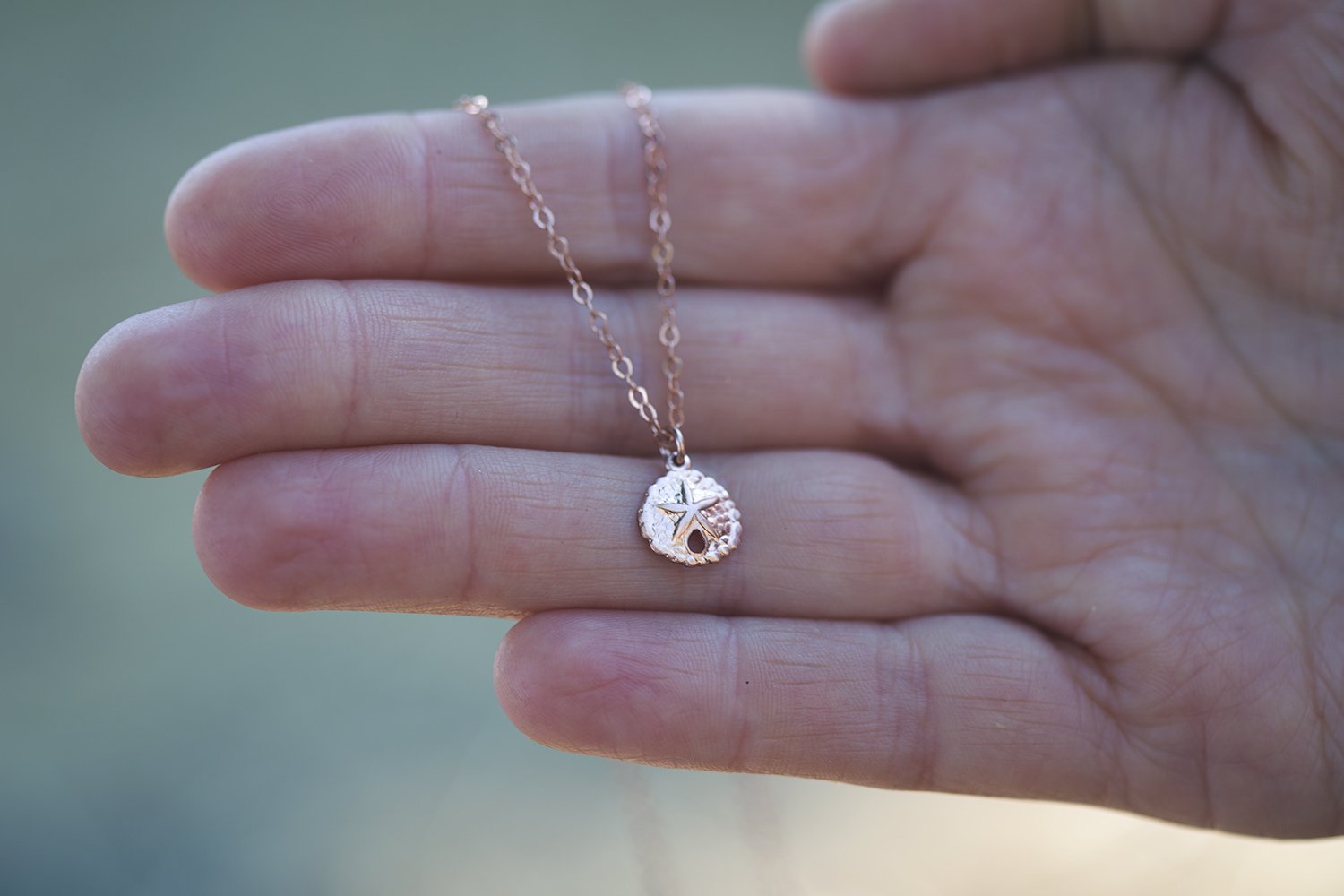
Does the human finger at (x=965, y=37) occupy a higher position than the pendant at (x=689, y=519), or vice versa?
the human finger at (x=965, y=37)

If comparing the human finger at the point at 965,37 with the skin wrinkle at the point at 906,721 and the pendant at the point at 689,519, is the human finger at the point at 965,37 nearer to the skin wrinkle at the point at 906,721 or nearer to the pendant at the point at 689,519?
the pendant at the point at 689,519

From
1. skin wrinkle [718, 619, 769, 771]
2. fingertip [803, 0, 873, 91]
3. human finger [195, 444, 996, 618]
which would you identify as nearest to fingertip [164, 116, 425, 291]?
human finger [195, 444, 996, 618]

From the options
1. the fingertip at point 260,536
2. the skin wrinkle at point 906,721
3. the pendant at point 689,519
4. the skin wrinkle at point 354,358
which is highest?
the skin wrinkle at point 354,358

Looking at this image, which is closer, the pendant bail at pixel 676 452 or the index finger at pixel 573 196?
the index finger at pixel 573 196

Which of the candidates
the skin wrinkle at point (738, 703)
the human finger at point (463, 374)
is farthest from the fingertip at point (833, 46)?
the skin wrinkle at point (738, 703)

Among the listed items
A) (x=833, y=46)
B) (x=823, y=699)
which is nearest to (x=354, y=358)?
(x=823, y=699)

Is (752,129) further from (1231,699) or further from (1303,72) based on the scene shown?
(1231,699)

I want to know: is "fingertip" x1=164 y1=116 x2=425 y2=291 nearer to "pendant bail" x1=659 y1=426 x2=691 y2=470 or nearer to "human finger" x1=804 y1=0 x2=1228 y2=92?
"pendant bail" x1=659 y1=426 x2=691 y2=470

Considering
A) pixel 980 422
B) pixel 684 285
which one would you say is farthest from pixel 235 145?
pixel 980 422
